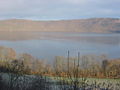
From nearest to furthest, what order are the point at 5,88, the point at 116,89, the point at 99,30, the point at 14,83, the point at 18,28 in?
the point at 5,88
the point at 14,83
the point at 116,89
the point at 18,28
the point at 99,30

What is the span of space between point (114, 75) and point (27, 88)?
3936 millimetres

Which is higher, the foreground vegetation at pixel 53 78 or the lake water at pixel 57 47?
A: the foreground vegetation at pixel 53 78

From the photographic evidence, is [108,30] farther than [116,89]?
Yes

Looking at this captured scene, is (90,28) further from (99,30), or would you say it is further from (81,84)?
(81,84)

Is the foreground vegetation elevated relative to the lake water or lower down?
elevated

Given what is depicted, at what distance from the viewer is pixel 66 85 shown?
350 cm

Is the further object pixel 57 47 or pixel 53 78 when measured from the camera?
pixel 57 47

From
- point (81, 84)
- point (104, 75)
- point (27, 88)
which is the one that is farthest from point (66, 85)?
point (104, 75)

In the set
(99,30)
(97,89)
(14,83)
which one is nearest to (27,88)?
→ (14,83)

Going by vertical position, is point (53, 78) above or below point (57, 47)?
above

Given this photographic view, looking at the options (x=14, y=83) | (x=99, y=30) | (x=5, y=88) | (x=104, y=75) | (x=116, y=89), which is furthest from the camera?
(x=99, y=30)

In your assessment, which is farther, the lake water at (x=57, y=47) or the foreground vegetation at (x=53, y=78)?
the lake water at (x=57, y=47)

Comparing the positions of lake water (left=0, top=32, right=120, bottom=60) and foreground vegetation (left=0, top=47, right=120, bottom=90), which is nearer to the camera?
foreground vegetation (left=0, top=47, right=120, bottom=90)

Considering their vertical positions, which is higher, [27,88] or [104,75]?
[27,88]
